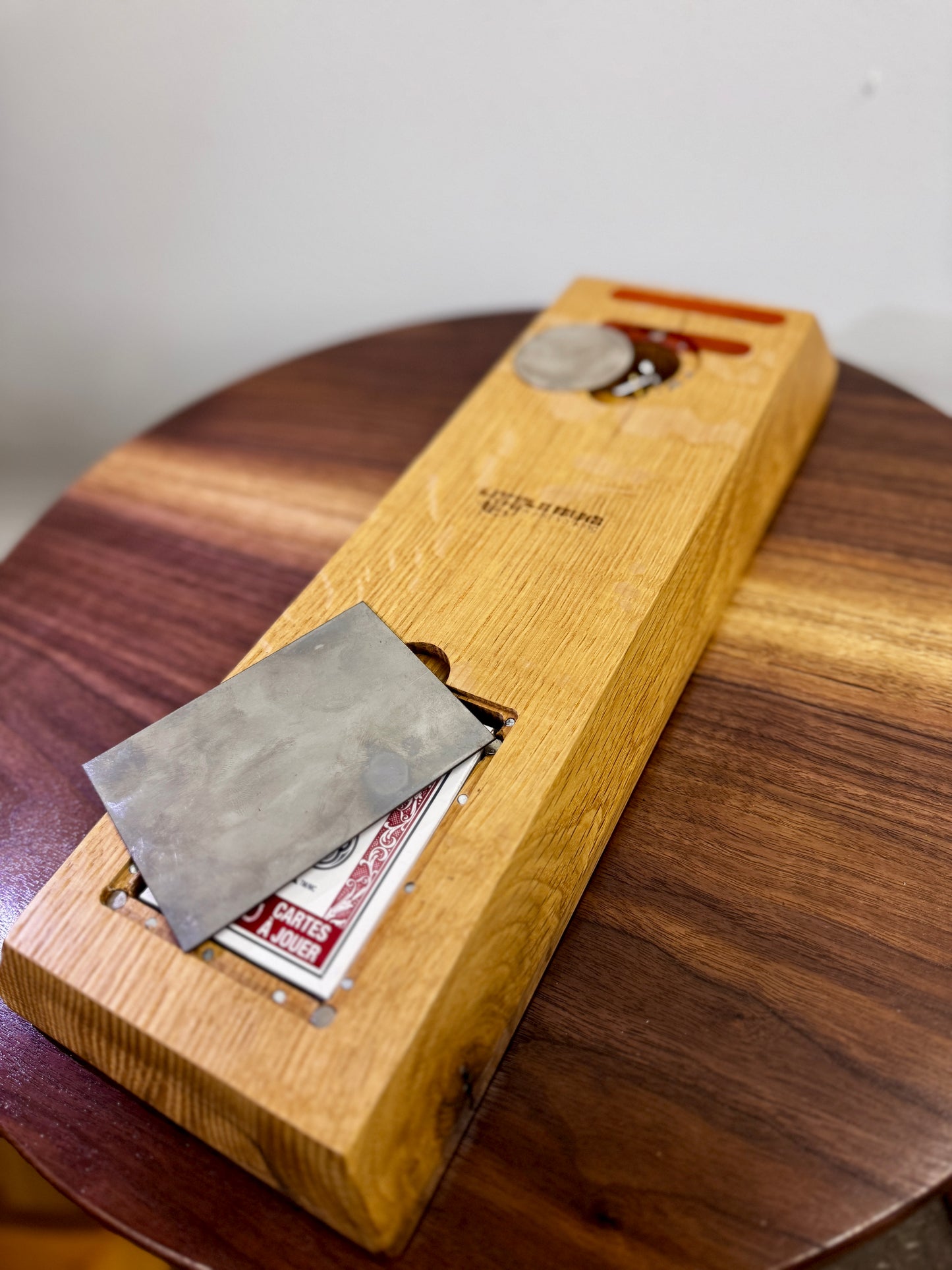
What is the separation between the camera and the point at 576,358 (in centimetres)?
98

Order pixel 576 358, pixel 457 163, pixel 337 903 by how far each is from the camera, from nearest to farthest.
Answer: pixel 337 903 → pixel 576 358 → pixel 457 163

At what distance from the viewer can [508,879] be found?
61 cm

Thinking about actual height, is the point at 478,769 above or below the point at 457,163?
below

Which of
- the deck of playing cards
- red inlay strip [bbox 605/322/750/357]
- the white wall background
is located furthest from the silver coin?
the deck of playing cards

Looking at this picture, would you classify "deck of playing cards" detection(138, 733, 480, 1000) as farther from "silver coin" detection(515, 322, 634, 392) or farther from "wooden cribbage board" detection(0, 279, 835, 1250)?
"silver coin" detection(515, 322, 634, 392)

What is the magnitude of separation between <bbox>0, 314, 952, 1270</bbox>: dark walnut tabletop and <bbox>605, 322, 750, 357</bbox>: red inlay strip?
0.15 m

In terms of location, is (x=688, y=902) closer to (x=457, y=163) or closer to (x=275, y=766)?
(x=275, y=766)

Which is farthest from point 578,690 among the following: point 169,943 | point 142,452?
point 142,452

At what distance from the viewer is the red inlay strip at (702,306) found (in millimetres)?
1003

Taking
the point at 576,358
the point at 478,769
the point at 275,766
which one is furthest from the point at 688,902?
the point at 576,358

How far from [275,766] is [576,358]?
54 centimetres

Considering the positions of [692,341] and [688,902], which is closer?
[688,902]

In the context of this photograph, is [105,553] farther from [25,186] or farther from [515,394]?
[25,186]

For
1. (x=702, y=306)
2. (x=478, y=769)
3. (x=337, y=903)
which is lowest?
(x=337, y=903)
